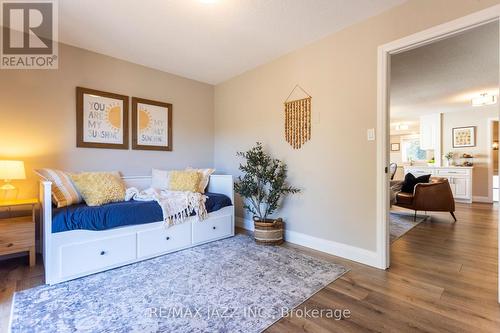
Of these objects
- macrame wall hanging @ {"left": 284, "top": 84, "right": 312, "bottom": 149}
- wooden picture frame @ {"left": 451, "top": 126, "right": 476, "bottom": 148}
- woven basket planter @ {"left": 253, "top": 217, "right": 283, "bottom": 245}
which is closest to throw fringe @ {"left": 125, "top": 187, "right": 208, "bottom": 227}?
woven basket planter @ {"left": 253, "top": 217, "right": 283, "bottom": 245}

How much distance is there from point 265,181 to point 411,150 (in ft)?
23.5

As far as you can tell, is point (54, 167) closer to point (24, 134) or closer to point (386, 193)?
point (24, 134)

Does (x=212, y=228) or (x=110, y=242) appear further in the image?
(x=212, y=228)

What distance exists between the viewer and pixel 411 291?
5.96 feet

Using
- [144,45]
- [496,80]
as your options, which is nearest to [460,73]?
[496,80]

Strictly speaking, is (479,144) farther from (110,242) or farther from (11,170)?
(11,170)

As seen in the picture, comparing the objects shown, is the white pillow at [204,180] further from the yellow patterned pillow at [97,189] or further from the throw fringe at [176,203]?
the yellow patterned pillow at [97,189]

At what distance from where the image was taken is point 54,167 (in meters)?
A: 2.69

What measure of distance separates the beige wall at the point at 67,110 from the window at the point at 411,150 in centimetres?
753

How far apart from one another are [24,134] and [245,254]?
8.56ft

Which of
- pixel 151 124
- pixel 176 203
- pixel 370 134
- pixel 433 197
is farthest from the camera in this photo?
pixel 433 197

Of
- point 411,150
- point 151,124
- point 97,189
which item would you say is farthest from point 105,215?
point 411,150

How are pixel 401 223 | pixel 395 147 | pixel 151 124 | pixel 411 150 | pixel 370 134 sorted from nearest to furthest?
pixel 370 134
pixel 151 124
pixel 401 223
pixel 411 150
pixel 395 147

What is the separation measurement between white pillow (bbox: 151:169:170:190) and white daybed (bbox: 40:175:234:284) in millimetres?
319
